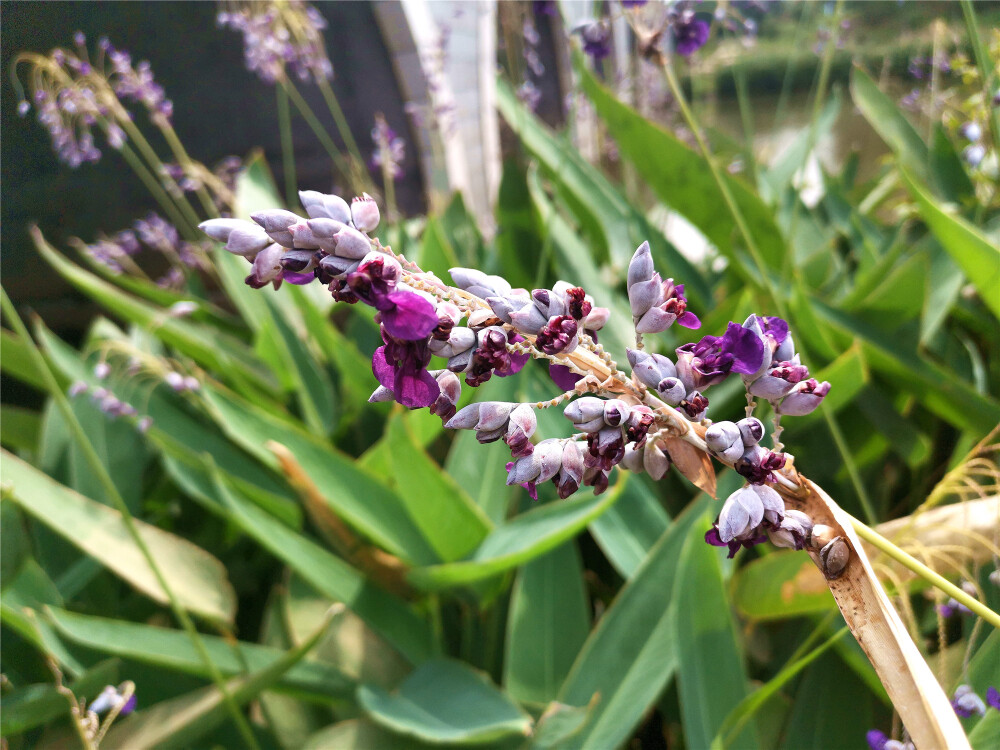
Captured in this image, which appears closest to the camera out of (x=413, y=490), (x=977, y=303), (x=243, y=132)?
(x=413, y=490)

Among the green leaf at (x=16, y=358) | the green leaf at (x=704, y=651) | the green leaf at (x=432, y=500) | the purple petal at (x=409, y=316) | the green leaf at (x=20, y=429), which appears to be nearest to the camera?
the purple petal at (x=409, y=316)

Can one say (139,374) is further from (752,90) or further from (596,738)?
(752,90)

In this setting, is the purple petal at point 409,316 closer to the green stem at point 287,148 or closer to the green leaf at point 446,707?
the green leaf at point 446,707

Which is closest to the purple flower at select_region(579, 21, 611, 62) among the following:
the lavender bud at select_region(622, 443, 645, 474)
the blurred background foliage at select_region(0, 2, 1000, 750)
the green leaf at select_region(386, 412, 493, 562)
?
the blurred background foliage at select_region(0, 2, 1000, 750)

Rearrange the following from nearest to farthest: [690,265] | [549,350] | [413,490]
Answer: [549,350]
[413,490]
[690,265]

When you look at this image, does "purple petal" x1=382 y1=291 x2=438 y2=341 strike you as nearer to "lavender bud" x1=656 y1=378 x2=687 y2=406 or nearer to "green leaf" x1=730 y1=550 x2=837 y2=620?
"lavender bud" x1=656 y1=378 x2=687 y2=406

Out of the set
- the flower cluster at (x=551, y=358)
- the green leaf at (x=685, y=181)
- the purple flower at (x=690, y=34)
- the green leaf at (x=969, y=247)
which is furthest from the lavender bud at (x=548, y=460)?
the green leaf at (x=685, y=181)

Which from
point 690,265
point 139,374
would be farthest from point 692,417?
point 139,374
